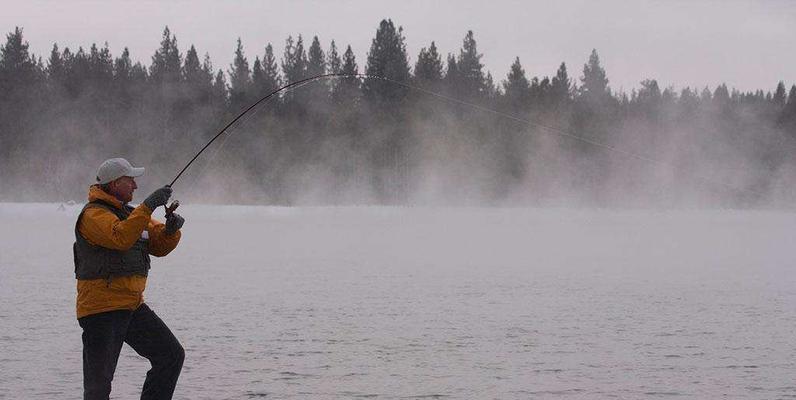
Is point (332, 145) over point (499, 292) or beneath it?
over

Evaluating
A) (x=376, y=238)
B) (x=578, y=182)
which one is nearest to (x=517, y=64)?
(x=578, y=182)

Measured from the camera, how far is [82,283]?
14.6ft

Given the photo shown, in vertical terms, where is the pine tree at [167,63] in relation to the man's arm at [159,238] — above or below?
above

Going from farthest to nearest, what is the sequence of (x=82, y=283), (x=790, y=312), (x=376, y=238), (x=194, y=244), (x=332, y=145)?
(x=332, y=145) < (x=376, y=238) < (x=194, y=244) < (x=790, y=312) < (x=82, y=283)

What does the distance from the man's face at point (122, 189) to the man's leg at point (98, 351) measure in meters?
0.56

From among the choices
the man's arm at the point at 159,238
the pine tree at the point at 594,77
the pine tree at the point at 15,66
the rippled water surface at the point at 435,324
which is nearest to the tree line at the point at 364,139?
the pine tree at the point at 15,66

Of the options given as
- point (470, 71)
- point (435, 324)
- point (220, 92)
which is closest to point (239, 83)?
point (220, 92)

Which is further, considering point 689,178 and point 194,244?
point 689,178

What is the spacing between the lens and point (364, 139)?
226 ft

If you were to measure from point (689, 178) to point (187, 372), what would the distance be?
64874 mm

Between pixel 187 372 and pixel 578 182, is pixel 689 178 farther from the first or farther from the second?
pixel 187 372

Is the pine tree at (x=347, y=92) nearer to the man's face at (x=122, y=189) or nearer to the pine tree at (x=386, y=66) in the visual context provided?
the pine tree at (x=386, y=66)

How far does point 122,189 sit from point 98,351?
0.79 meters

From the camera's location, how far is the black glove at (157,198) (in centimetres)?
435
